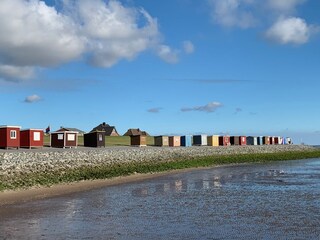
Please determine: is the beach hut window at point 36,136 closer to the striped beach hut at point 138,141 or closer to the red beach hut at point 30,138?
the red beach hut at point 30,138

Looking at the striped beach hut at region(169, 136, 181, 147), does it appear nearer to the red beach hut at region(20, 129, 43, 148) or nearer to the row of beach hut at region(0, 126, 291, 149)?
the row of beach hut at region(0, 126, 291, 149)

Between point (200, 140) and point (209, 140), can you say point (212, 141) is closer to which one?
point (209, 140)

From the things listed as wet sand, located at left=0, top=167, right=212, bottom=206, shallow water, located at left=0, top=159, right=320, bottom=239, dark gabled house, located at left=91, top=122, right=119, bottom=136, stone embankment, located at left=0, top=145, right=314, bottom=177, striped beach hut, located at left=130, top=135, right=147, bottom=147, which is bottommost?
shallow water, located at left=0, top=159, right=320, bottom=239

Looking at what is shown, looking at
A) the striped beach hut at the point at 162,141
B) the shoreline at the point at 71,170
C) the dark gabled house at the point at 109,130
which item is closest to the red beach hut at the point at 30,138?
the shoreline at the point at 71,170

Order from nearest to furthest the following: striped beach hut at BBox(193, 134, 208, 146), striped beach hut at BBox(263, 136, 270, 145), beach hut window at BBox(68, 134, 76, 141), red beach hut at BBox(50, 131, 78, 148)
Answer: red beach hut at BBox(50, 131, 78, 148) < beach hut window at BBox(68, 134, 76, 141) < striped beach hut at BBox(193, 134, 208, 146) < striped beach hut at BBox(263, 136, 270, 145)

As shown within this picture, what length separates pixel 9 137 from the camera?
1914 inches

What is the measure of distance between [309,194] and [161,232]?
12332mm

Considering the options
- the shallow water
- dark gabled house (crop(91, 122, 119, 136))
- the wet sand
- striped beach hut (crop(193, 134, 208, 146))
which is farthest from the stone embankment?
dark gabled house (crop(91, 122, 119, 136))

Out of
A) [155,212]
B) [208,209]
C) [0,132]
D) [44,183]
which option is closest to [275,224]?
[208,209]

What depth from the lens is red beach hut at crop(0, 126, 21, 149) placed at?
159 ft

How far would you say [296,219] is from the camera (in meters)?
16.2

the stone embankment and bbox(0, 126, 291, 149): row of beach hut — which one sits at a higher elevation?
bbox(0, 126, 291, 149): row of beach hut

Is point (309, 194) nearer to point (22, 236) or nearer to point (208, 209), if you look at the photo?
point (208, 209)

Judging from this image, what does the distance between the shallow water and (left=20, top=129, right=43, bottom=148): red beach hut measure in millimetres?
27347
